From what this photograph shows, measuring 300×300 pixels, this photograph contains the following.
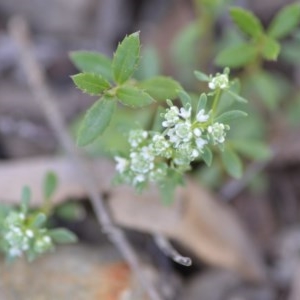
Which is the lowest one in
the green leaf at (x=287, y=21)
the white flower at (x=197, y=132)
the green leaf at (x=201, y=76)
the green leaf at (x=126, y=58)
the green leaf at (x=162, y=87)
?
the white flower at (x=197, y=132)

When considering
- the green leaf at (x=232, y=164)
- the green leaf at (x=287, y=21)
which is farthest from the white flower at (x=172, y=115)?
the green leaf at (x=287, y=21)

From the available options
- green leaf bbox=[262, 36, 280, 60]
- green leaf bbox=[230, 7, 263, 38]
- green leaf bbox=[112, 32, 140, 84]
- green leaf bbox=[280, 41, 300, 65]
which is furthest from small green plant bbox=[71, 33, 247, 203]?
green leaf bbox=[280, 41, 300, 65]

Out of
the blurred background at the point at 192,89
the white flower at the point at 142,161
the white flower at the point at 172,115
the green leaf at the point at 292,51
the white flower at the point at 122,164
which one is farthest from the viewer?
the green leaf at the point at 292,51

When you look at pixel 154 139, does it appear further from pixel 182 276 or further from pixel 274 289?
pixel 274 289

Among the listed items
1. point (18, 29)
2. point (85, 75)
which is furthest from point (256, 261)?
point (18, 29)

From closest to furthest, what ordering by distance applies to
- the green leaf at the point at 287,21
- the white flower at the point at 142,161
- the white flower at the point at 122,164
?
the white flower at the point at 142,161 → the white flower at the point at 122,164 → the green leaf at the point at 287,21

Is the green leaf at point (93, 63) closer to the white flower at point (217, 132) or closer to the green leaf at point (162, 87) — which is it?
the green leaf at point (162, 87)

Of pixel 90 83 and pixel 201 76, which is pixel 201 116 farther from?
pixel 90 83
